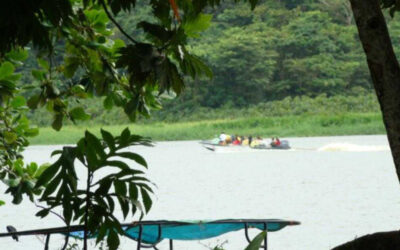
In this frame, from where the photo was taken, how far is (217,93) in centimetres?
2048

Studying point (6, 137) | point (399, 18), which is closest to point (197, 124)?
point (399, 18)

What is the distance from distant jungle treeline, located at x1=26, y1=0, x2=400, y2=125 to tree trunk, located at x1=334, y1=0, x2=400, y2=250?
59.6 ft

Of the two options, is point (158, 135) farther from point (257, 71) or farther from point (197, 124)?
point (257, 71)

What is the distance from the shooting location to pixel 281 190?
47.6 ft

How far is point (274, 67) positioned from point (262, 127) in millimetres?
2315

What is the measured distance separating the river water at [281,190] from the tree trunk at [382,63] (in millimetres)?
6531

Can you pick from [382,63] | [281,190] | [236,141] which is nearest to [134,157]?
[382,63]

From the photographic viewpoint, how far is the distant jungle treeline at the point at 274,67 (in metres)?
19.9

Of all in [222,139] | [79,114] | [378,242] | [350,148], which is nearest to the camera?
[378,242]

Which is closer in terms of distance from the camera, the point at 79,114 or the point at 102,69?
the point at 102,69

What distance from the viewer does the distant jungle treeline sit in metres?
19.9

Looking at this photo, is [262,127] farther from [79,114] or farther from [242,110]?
[79,114]

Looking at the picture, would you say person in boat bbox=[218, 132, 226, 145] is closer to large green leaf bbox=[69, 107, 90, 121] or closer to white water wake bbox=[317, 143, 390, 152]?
white water wake bbox=[317, 143, 390, 152]

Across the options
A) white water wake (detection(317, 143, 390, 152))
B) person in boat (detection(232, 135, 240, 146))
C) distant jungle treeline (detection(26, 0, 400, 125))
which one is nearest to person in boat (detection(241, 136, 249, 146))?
person in boat (detection(232, 135, 240, 146))
